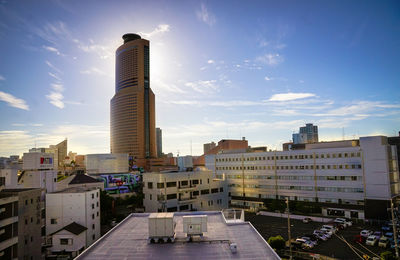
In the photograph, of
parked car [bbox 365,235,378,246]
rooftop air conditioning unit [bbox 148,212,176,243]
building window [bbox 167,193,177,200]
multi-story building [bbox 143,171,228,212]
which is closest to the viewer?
rooftop air conditioning unit [bbox 148,212,176,243]

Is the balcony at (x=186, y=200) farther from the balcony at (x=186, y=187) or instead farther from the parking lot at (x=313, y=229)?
the parking lot at (x=313, y=229)

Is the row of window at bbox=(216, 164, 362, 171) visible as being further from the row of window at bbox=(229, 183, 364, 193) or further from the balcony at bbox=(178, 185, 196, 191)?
the balcony at bbox=(178, 185, 196, 191)

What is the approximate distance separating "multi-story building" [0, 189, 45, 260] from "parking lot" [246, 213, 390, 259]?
4396 centimetres

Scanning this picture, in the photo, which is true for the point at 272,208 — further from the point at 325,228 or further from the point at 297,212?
the point at 325,228

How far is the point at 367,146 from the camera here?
7181 cm

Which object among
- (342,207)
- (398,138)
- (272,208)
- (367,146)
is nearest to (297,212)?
(272,208)

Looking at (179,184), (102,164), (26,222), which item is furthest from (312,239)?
(102,164)

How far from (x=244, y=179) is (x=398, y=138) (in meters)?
78.6

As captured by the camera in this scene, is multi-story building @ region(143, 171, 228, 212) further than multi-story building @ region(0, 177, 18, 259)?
Yes

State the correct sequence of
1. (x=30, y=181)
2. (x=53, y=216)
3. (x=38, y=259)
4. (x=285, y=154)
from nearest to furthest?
(x=38, y=259)
(x=53, y=216)
(x=30, y=181)
(x=285, y=154)

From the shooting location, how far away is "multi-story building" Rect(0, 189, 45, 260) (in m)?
39.9

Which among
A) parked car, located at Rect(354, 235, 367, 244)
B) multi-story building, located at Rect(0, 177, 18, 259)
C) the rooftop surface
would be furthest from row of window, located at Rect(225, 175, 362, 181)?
multi-story building, located at Rect(0, 177, 18, 259)

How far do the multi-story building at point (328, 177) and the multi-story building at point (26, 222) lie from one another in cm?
6989

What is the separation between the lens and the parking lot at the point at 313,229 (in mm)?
44609
